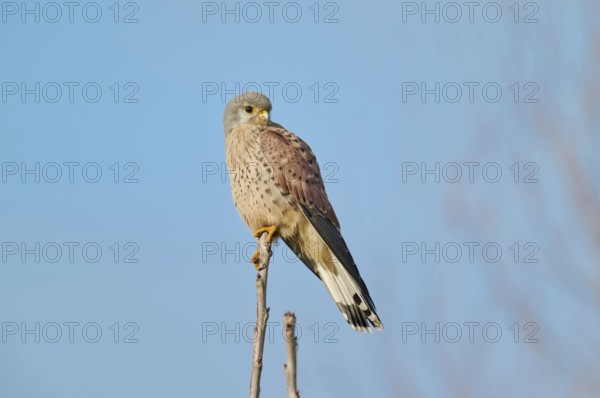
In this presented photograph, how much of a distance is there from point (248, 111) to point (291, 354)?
3164 millimetres

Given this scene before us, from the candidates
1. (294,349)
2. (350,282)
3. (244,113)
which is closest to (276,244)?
(350,282)

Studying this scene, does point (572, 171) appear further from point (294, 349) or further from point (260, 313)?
point (294, 349)

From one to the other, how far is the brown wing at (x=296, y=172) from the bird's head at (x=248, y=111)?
0.17 metres

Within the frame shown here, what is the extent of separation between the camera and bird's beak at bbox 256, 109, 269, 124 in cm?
482

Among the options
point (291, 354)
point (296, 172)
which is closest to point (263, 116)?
point (296, 172)

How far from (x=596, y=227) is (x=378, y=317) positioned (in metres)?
1.44

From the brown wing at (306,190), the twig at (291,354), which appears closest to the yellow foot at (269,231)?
the brown wing at (306,190)

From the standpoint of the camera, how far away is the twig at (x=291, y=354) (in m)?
1.81

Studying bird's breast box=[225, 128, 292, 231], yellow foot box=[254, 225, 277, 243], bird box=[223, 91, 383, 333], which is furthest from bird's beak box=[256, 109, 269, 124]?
yellow foot box=[254, 225, 277, 243]

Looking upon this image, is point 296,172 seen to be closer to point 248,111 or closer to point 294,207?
point 294,207

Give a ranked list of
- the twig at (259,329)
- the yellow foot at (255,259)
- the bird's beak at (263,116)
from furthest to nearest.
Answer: the bird's beak at (263,116)
the yellow foot at (255,259)
the twig at (259,329)

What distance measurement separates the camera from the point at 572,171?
9.87 ft

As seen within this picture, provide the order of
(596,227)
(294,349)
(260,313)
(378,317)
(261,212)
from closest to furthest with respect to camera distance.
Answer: (294,349)
(260,313)
(596,227)
(378,317)
(261,212)

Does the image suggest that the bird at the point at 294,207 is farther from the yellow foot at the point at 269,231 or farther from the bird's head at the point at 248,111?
the bird's head at the point at 248,111
